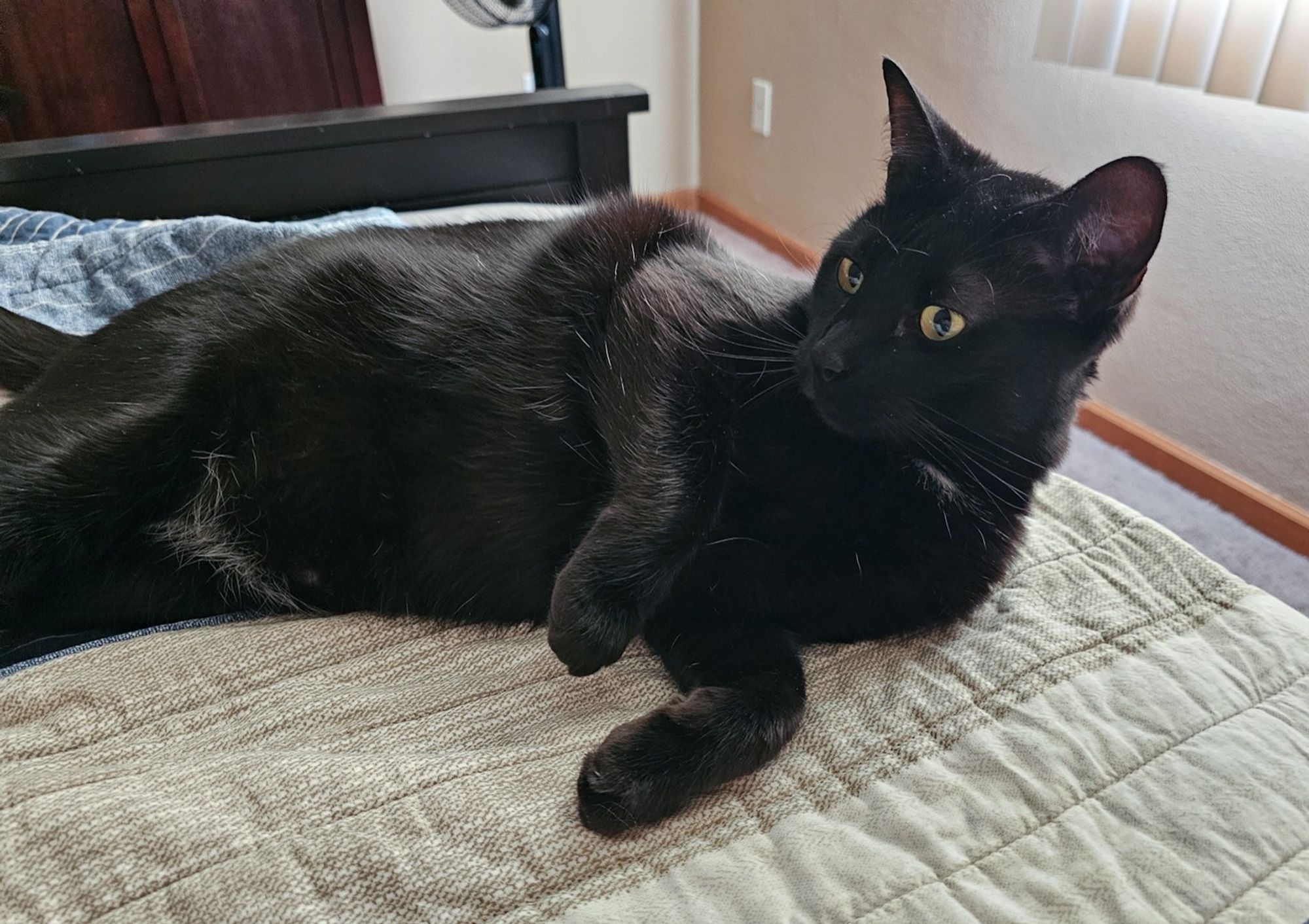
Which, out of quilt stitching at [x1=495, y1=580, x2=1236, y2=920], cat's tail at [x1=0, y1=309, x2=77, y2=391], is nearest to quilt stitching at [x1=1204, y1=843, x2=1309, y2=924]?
quilt stitching at [x1=495, y1=580, x2=1236, y2=920]

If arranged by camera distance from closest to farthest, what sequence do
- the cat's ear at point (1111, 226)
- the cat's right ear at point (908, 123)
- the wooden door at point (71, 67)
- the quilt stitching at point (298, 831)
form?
the quilt stitching at point (298, 831)
the cat's ear at point (1111, 226)
the cat's right ear at point (908, 123)
the wooden door at point (71, 67)

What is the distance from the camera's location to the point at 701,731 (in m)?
0.77

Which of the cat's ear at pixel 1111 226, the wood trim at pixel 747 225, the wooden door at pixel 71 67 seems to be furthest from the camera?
the wood trim at pixel 747 225

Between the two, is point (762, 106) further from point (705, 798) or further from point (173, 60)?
point (705, 798)

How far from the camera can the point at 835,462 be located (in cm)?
90

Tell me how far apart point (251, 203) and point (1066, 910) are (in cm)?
161

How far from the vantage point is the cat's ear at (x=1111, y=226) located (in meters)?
0.76

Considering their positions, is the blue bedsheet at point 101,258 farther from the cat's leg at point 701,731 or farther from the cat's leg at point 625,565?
the cat's leg at point 701,731

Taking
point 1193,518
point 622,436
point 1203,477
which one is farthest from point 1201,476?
point 622,436

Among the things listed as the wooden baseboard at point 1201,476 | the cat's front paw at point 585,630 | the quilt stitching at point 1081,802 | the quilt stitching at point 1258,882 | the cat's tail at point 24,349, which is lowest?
the wooden baseboard at point 1201,476

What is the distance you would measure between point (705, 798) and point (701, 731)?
0.06m

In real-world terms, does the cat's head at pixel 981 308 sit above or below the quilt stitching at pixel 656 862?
above

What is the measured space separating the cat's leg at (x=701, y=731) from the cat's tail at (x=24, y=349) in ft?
3.12

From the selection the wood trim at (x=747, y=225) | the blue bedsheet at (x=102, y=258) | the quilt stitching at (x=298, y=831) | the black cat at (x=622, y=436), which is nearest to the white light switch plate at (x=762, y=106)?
the wood trim at (x=747, y=225)
